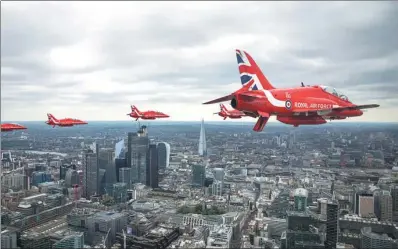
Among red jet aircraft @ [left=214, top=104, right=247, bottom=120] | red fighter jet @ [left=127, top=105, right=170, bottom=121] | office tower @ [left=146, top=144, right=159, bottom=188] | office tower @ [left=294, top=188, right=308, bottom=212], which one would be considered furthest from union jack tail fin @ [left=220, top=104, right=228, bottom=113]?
office tower @ [left=146, top=144, right=159, bottom=188]

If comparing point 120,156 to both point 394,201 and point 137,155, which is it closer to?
point 137,155

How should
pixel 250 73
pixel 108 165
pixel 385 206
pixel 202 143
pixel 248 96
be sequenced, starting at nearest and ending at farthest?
pixel 248 96 < pixel 250 73 < pixel 385 206 < pixel 202 143 < pixel 108 165

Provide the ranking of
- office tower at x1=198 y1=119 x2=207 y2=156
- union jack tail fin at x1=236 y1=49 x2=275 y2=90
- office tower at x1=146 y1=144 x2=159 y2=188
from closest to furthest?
union jack tail fin at x1=236 y1=49 x2=275 y2=90, office tower at x1=198 y1=119 x2=207 y2=156, office tower at x1=146 y1=144 x2=159 y2=188

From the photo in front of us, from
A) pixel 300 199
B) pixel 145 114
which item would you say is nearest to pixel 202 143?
pixel 300 199

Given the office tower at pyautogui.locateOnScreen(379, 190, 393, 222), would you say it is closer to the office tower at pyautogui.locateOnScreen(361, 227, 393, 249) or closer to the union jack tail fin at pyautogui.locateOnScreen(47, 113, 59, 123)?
the office tower at pyautogui.locateOnScreen(361, 227, 393, 249)

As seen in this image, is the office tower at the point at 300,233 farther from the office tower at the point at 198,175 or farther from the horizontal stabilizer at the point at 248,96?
the horizontal stabilizer at the point at 248,96

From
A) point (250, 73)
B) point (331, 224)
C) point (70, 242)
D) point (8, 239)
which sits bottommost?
point (70, 242)

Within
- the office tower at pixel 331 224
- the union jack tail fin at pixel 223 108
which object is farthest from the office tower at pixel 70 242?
the office tower at pixel 331 224
